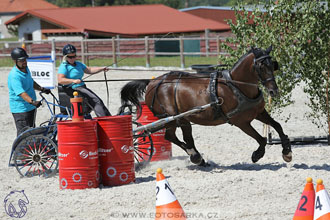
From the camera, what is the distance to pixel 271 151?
998cm

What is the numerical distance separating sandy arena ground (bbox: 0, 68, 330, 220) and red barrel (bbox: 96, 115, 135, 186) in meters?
0.21

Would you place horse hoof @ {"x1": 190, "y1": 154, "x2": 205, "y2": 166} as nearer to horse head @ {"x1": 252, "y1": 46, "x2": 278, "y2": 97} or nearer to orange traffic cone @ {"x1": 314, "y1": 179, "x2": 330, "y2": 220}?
horse head @ {"x1": 252, "y1": 46, "x2": 278, "y2": 97}

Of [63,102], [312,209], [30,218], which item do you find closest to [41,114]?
[63,102]

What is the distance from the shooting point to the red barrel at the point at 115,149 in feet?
25.0

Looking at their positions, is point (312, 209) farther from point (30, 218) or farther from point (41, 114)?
point (41, 114)

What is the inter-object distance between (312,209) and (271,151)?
192 inches

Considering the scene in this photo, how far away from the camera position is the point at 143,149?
9.48 metres

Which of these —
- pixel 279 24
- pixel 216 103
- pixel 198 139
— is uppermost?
pixel 279 24

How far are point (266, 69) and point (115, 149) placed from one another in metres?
2.36

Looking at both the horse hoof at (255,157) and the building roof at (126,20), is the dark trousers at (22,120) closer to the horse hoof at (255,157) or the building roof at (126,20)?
the horse hoof at (255,157)

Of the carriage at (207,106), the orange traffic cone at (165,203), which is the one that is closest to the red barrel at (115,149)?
the carriage at (207,106)

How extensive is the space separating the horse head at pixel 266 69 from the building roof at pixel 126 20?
29.6m

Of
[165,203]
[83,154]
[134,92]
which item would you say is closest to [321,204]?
[165,203]

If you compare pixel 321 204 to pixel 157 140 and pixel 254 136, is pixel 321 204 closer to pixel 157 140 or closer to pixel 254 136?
pixel 254 136
